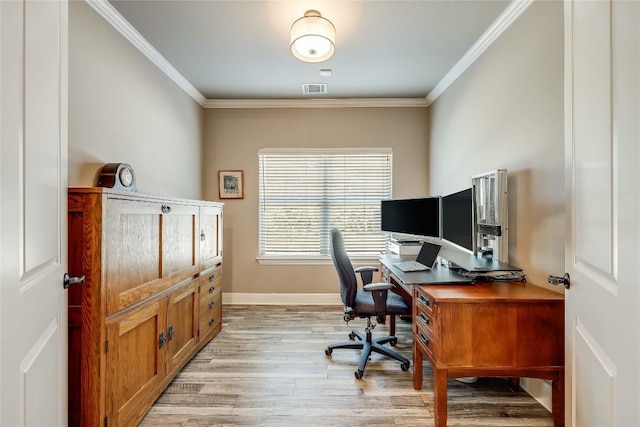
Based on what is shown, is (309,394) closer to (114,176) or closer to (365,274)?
(365,274)

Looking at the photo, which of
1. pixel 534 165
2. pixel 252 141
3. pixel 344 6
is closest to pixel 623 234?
pixel 534 165

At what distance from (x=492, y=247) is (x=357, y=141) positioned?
2.16 m

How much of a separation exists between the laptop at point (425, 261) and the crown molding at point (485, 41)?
1665 millimetres

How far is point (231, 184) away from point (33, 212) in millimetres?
3157

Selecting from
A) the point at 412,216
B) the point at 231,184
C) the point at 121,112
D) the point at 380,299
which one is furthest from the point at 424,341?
the point at 231,184

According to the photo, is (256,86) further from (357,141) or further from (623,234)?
(623,234)

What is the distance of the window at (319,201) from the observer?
13.3ft

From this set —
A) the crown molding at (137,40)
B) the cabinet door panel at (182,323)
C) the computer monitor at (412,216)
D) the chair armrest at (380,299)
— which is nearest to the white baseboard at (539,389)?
the chair armrest at (380,299)

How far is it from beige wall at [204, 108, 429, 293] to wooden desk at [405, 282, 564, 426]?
240 centimetres

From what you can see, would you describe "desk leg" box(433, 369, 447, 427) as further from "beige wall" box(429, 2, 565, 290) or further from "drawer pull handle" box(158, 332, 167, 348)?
"drawer pull handle" box(158, 332, 167, 348)

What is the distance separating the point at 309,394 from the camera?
6.95 ft

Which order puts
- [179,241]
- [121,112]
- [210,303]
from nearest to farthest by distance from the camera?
[179,241] < [121,112] < [210,303]

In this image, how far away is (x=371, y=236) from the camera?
409 centimetres

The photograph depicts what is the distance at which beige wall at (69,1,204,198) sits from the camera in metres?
1.97
